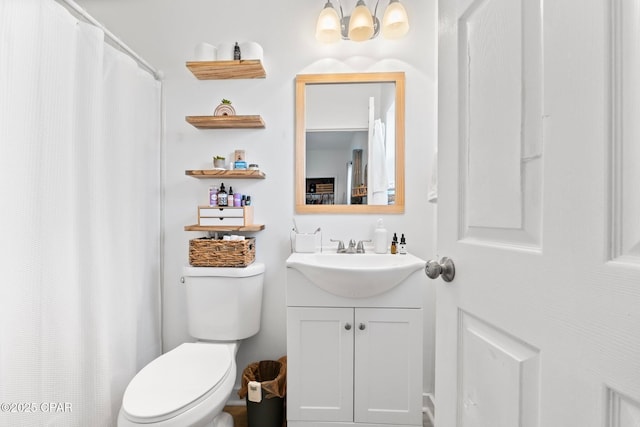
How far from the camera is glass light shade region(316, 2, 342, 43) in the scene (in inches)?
62.7

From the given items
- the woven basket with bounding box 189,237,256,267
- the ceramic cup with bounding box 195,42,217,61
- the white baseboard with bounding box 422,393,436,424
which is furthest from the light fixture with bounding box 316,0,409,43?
the white baseboard with bounding box 422,393,436,424

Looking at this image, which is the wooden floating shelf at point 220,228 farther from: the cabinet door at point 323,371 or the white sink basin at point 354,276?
the cabinet door at point 323,371

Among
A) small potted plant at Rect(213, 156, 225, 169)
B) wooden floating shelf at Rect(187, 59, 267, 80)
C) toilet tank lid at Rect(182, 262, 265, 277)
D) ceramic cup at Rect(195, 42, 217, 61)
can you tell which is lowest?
toilet tank lid at Rect(182, 262, 265, 277)

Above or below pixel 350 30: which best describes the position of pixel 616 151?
below

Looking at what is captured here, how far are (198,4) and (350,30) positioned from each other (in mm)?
905

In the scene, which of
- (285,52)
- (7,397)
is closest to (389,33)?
(285,52)

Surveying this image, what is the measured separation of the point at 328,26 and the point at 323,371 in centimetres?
169

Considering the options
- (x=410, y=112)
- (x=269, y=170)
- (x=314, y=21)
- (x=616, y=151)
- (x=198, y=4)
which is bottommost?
(x=616, y=151)

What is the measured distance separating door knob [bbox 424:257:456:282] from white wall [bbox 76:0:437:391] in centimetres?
103

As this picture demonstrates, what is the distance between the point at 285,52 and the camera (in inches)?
68.5

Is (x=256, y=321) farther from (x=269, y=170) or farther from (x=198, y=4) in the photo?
(x=198, y=4)

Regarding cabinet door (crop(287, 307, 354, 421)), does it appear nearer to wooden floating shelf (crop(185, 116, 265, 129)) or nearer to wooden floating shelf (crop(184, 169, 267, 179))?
wooden floating shelf (crop(184, 169, 267, 179))

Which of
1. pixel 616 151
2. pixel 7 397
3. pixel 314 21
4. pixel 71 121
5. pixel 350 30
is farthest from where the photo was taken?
pixel 314 21

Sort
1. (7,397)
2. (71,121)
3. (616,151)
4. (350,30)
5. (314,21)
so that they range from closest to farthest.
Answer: (616,151)
(7,397)
(71,121)
(350,30)
(314,21)
